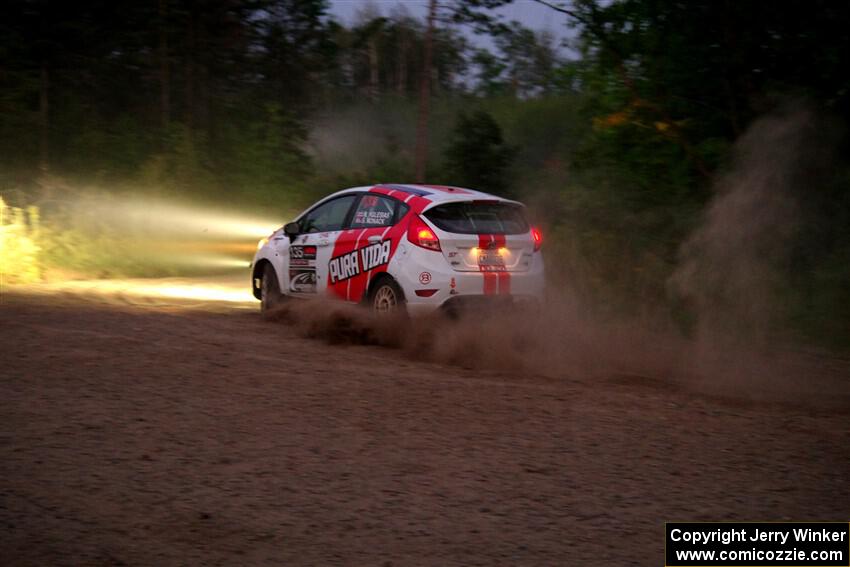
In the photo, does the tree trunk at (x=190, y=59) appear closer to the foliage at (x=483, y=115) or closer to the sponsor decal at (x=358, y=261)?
the foliage at (x=483, y=115)

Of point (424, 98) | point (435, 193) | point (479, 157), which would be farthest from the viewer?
point (424, 98)

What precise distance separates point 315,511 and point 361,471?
0.70 metres

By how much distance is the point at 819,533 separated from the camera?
488cm

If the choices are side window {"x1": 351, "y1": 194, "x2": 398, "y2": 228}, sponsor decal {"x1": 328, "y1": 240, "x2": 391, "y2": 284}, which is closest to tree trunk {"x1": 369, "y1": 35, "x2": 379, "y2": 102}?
side window {"x1": 351, "y1": 194, "x2": 398, "y2": 228}

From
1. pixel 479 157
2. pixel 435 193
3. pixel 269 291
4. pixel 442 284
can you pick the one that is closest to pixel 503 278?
pixel 442 284

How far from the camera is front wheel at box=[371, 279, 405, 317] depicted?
1030cm

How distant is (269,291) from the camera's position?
12.8 metres

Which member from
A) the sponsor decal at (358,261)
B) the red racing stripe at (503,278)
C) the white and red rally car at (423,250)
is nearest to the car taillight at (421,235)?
the white and red rally car at (423,250)

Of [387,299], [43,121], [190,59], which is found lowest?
[387,299]

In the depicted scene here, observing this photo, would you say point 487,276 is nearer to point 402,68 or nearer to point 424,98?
point 424,98

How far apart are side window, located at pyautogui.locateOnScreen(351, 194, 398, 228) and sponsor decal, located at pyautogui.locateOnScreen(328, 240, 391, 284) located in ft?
0.98

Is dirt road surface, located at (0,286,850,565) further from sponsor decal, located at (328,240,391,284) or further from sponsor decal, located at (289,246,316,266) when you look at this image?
sponsor decal, located at (289,246,316,266)

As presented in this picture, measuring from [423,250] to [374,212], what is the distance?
1.22 meters

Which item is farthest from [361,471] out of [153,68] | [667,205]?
[153,68]
